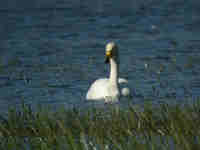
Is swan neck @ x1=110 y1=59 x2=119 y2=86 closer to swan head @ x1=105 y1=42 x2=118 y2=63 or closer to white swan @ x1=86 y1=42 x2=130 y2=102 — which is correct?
white swan @ x1=86 y1=42 x2=130 y2=102

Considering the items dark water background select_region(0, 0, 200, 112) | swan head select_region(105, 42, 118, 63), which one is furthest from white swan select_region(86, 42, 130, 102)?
dark water background select_region(0, 0, 200, 112)

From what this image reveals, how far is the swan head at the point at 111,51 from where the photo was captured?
13688mm

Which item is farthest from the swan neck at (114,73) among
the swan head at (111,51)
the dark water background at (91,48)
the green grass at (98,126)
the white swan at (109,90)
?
the green grass at (98,126)

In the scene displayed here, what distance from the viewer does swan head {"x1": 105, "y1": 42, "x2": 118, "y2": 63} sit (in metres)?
13.7

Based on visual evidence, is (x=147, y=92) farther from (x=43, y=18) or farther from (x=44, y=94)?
(x=43, y=18)

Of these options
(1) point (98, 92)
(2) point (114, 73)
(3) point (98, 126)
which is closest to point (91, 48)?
(2) point (114, 73)

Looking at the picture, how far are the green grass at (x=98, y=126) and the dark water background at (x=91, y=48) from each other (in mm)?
1359

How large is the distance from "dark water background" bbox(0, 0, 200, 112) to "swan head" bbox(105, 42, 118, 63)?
2.80 feet

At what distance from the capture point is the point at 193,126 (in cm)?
804

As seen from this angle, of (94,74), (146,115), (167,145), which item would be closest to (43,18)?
(94,74)

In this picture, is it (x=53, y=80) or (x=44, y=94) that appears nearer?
(x=44, y=94)

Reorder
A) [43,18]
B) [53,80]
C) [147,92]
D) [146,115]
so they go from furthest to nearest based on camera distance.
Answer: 1. [43,18]
2. [53,80]
3. [147,92]
4. [146,115]

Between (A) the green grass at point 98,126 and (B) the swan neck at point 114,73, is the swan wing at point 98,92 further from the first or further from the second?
(A) the green grass at point 98,126

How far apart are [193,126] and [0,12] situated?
55.1 feet
